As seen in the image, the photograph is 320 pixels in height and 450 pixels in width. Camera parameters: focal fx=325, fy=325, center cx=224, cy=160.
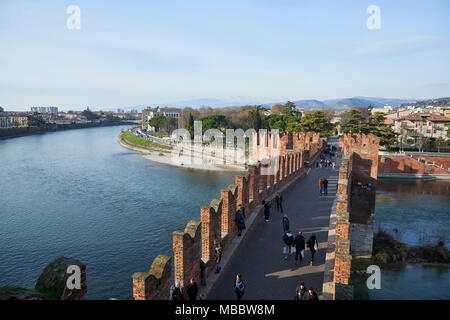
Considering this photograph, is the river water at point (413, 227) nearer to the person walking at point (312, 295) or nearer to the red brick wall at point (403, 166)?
the red brick wall at point (403, 166)

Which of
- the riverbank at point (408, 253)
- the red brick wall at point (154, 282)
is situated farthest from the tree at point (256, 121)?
the red brick wall at point (154, 282)

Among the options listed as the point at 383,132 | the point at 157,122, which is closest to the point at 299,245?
the point at 383,132

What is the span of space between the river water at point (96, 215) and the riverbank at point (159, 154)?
339cm

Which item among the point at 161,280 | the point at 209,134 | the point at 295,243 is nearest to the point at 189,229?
the point at 161,280

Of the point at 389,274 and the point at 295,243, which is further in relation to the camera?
the point at 389,274

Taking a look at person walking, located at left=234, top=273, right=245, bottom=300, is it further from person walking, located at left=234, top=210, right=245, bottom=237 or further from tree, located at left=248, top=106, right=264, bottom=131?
tree, located at left=248, top=106, right=264, bottom=131

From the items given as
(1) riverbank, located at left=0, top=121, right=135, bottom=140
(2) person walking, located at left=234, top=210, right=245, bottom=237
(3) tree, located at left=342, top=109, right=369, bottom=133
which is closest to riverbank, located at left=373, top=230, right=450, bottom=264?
(2) person walking, located at left=234, top=210, right=245, bottom=237

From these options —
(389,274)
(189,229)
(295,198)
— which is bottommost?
(389,274)

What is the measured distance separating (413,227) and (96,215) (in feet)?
83.2

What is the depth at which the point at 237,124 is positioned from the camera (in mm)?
72312

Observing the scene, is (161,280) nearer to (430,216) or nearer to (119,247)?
(119,247)

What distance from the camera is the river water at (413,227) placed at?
16469 millimetres

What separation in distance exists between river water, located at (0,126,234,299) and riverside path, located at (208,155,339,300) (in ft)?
25.7
